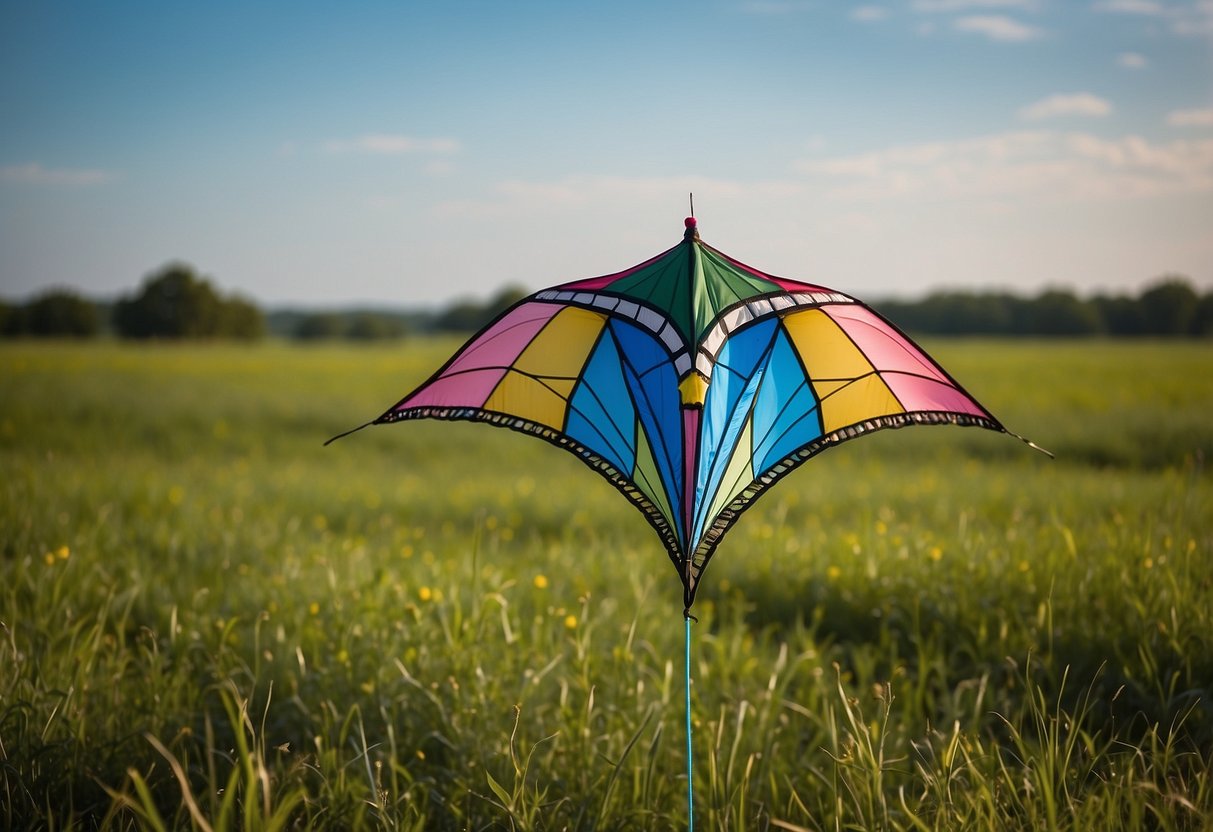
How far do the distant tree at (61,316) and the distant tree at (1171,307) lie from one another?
133 ft

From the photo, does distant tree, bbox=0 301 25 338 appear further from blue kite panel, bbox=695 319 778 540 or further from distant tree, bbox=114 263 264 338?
blue kite panel, bbox=695 319 778 540

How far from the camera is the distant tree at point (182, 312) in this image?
1977cm

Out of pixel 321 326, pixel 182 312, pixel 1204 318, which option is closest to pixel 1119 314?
pixel 1204 318

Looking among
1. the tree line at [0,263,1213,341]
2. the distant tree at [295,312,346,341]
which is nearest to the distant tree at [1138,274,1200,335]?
the tree line at [0,263,1213,341]

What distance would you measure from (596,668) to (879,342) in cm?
199

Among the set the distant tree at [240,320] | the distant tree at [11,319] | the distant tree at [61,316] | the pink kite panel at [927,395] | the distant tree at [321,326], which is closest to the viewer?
the pink kite panel at [927,395]

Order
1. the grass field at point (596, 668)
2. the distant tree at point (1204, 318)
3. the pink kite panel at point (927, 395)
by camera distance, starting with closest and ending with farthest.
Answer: the pink kite panel at point (927, 395) < the grass field at point (596, 668) < the distant tree at point (1204, 318)

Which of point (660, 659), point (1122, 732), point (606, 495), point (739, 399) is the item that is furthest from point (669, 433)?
point (606, 495)

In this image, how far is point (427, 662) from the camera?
3379 mm

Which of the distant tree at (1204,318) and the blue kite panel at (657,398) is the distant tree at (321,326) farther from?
the blue kite panel at (657,398)

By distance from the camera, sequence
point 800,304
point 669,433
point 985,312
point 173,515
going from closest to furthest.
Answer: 1. point 669,433
2. point 800,304
3. point 173,515
4. point 985,312

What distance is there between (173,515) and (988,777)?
5.71 meters

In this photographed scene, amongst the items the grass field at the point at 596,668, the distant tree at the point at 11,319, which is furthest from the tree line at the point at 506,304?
the grass field at the point at 596,668

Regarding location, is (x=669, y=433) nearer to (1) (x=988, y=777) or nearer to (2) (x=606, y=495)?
(1) (x=988, y=777)
